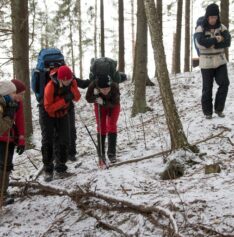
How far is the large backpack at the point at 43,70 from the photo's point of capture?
6.70 meters

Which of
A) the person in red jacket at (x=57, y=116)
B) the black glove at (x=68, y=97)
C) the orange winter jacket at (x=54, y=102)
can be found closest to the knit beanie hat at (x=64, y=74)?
the person in red jacket at (x=57, y=116)

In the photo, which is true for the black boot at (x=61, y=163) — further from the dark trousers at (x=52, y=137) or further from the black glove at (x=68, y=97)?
the black glove at (x=68, y=97)

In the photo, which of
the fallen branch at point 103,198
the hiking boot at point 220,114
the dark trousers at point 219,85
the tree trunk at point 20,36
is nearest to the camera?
the fallen branch at point 103,198

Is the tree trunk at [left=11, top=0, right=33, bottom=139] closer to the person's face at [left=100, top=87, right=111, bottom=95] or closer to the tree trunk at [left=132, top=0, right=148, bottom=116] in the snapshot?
the tree trunk at [left=132, top=0, right=148, bottom=116]

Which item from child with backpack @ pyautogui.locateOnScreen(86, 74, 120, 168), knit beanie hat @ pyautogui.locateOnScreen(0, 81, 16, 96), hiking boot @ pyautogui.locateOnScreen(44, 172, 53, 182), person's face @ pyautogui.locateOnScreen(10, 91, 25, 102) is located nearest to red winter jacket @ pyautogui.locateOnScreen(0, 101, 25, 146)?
person's face @ pyautogui.locateOnScreen(10, 91, 25, 102)

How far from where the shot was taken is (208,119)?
7945mm

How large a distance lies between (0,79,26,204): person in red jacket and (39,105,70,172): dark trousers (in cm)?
69

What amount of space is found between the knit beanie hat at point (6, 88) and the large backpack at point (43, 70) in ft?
4.27

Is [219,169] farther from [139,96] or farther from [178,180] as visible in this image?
[139,96]

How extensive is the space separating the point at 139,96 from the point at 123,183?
21.6 feet

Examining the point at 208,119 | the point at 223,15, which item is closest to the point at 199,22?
the point at 208,119

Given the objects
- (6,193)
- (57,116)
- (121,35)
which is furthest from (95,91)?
(121,35)

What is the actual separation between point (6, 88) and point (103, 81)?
1.87m

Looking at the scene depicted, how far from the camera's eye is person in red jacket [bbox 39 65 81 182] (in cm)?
608
